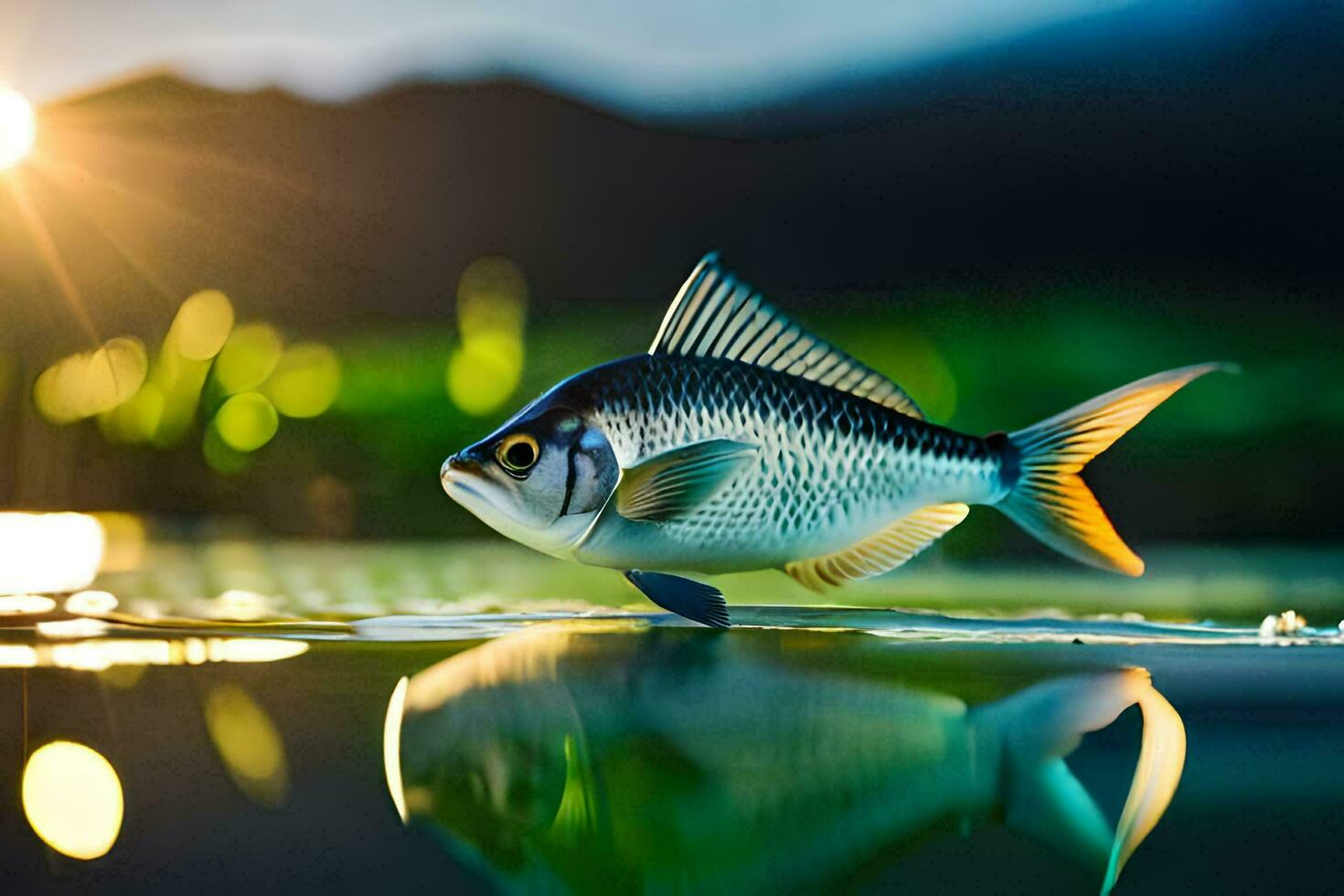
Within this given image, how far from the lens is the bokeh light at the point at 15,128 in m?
1.40

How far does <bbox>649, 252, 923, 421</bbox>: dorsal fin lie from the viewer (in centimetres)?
107

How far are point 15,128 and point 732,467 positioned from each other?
100 centimetres

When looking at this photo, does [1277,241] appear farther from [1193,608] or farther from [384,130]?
[384,130]

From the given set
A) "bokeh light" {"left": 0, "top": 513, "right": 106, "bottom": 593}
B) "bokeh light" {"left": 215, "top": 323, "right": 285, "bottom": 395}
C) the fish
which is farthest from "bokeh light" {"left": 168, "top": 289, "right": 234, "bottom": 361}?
the fish

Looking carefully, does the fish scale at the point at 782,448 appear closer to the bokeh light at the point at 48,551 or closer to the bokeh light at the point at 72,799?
the bokeh light at the point at 72,799

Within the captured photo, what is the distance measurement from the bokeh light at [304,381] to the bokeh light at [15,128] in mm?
390

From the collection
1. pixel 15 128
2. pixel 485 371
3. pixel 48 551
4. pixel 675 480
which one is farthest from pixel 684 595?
pixel 15 128

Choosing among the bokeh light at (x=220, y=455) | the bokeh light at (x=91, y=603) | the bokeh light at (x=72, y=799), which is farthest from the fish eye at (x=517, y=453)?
the bokeh light at (x=220, y=455)

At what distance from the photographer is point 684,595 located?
1003 mm

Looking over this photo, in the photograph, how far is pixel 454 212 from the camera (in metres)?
1.38

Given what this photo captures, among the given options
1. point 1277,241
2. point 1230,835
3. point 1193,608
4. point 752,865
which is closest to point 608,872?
point 752,865

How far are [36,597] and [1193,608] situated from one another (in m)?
1.19

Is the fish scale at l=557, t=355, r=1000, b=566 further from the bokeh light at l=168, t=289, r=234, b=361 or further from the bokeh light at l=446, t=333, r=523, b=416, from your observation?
the bokeh light at l=168, t=289, r=234, b=361

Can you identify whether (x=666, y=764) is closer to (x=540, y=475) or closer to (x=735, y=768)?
(x=735, y=768)
